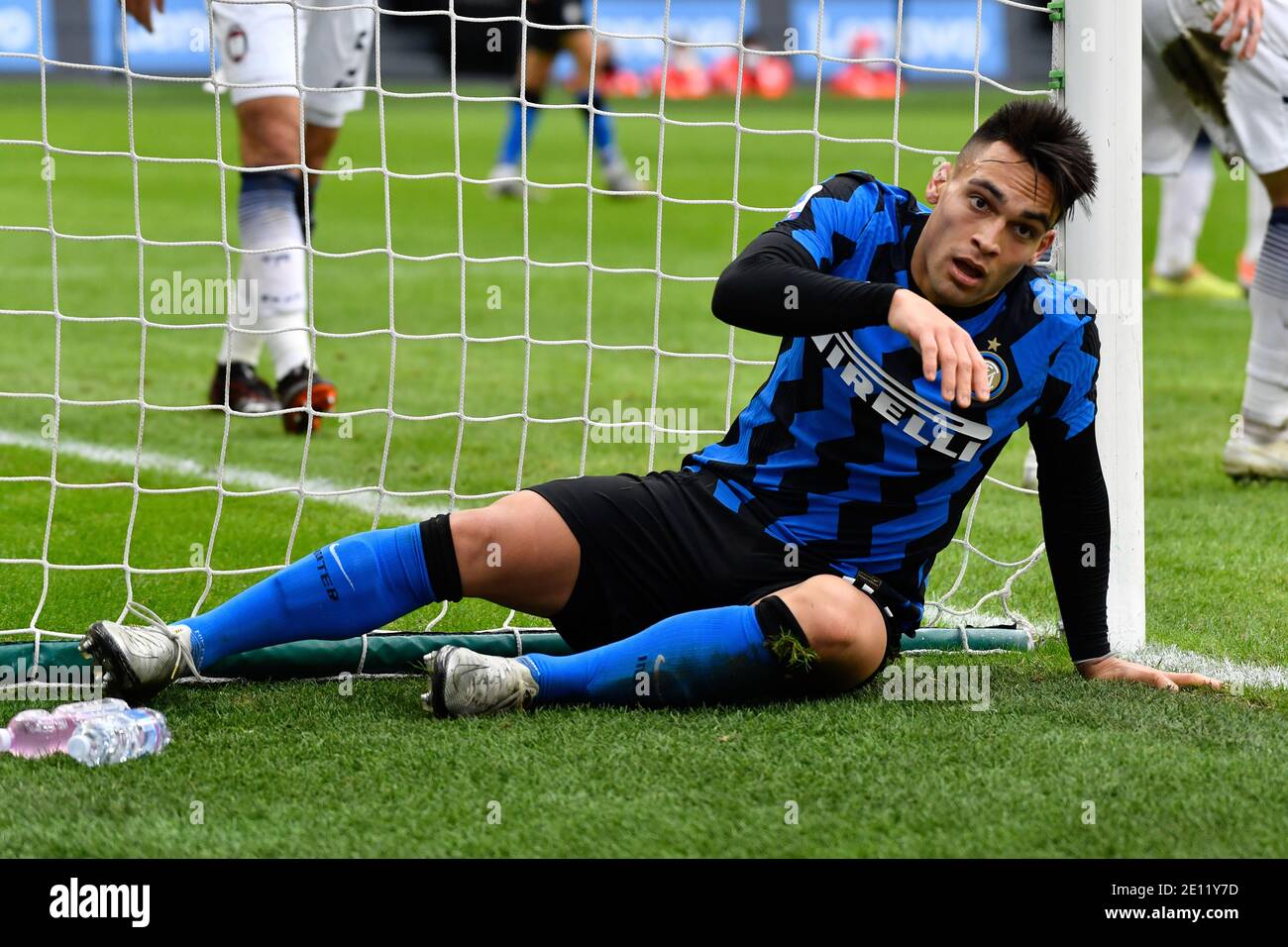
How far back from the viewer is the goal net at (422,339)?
10.8 feet

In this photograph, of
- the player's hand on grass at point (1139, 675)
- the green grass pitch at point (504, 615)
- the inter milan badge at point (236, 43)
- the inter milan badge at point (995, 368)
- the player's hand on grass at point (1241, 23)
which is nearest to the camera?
the green grass pitch at point (504, 615)

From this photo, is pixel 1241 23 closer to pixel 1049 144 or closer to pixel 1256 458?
pixel 1256 458

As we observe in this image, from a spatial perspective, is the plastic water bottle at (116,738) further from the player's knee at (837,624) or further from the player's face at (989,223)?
the player's face at (989,223)

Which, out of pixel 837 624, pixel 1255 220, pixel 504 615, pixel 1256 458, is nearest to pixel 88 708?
pixel 504 615

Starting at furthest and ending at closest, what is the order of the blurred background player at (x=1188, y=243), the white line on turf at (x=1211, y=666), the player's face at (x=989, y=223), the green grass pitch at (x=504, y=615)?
the blurred background player at (x=1188, y=243) < the white line on turf at (x=1211, y=666) < the player's face at (x=989, y=223) < the green grass pitch at (x=504, y=615)

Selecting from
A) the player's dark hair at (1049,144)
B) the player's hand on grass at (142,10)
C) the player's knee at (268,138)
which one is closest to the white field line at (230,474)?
the player's knee at (268,138)

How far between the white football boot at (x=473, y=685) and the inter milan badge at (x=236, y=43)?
9.03 feet

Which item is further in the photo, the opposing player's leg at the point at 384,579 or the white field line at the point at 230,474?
the white field line at the point at 230,474

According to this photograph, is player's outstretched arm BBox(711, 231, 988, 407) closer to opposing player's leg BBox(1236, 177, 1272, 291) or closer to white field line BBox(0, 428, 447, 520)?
white field line BBox(0, 428, 447, 520)

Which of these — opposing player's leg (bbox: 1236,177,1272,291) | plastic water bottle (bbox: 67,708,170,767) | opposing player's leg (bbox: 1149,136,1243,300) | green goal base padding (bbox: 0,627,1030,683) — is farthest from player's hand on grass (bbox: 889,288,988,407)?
opposing player's leg (bbox: 1149,136,1243,300)

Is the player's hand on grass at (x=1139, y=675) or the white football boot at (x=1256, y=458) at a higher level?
the player's hand on grass at (x=1139, y=675)
